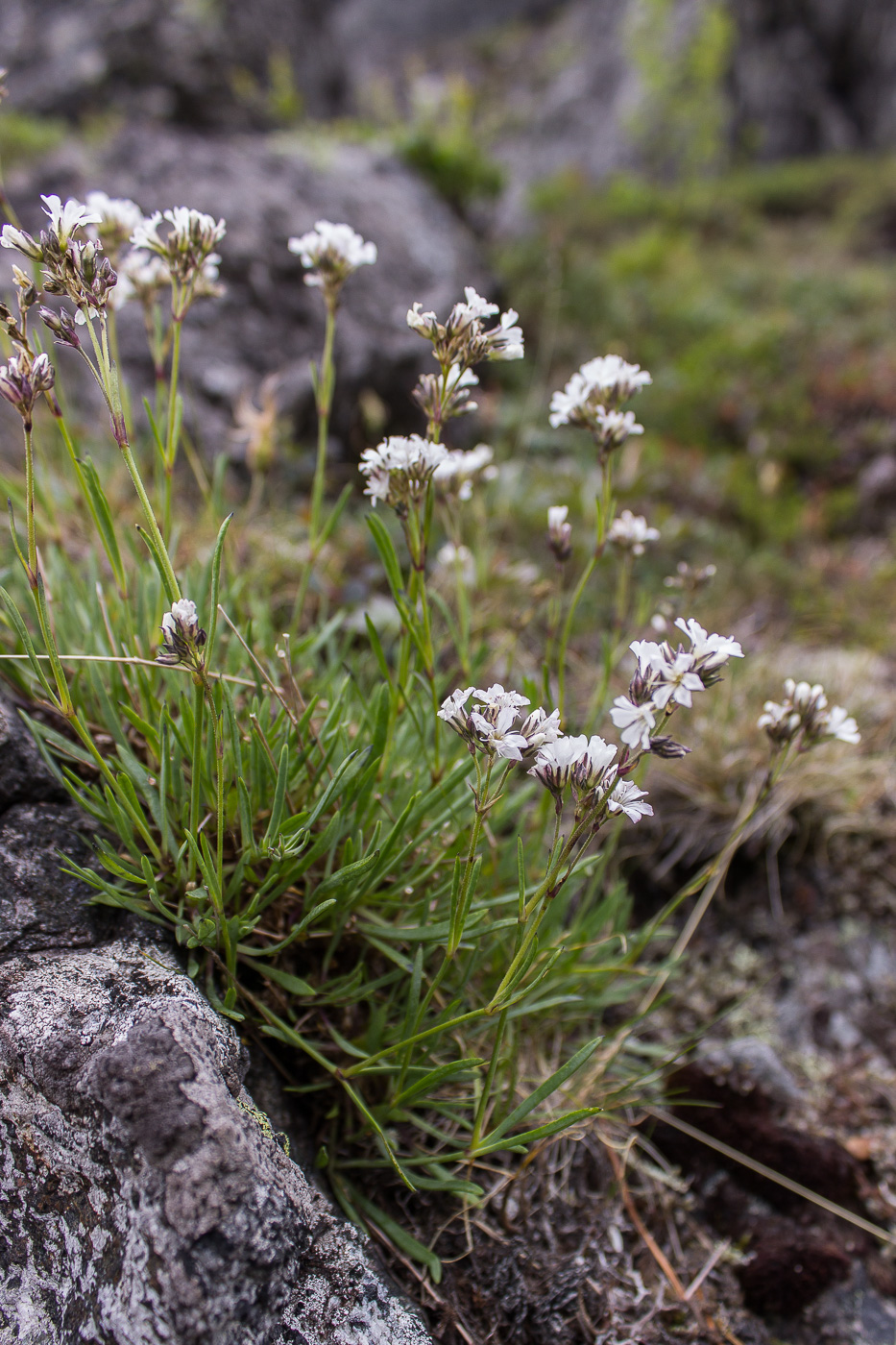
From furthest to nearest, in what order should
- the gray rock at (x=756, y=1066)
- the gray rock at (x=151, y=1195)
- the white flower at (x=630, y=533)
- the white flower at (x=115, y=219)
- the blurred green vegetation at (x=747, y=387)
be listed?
the blurred green vegetation at (x=747, y=387)
the gray rock at (x=756, y=1066)
the white flower at (x=630, y=533)
the white flower at (x=115, y=219)
the gray rock at (x=151, y=1195)

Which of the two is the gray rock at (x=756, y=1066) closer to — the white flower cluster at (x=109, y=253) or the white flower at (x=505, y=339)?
the white flower at (x=505, y=339)

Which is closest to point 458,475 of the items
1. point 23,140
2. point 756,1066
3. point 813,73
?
point 756,1066

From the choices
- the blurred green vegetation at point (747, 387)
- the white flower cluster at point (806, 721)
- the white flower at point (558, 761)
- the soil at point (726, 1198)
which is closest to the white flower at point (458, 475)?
the white flower at point (558, 761)

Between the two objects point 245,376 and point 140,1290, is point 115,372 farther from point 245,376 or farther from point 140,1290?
point 245,376

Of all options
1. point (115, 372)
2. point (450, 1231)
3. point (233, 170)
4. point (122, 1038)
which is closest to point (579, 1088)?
point (450, 1231)

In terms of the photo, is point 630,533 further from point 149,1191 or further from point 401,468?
point 149,1191

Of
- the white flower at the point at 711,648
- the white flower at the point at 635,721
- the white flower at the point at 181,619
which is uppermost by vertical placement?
the white flower at the point at 711,648

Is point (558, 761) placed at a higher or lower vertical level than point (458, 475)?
lower
